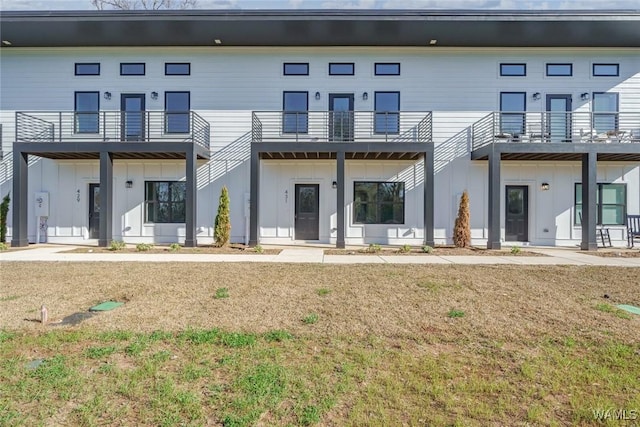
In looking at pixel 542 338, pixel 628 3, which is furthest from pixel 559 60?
pixel 542 338

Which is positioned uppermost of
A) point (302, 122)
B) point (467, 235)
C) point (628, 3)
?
point (628, 3)

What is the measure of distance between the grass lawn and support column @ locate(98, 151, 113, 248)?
18.3 ft

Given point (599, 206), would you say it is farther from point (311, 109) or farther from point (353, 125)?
point (311, 109)

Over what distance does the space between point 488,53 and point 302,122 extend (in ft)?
24.8

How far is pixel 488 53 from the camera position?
43.0 feet

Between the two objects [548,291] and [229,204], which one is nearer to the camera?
[548,291]

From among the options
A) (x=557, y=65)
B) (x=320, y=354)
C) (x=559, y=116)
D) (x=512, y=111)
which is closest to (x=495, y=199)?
(x=512, y=111)

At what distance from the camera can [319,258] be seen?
31.5 feet

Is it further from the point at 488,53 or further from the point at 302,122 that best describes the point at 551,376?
the point at 488,53

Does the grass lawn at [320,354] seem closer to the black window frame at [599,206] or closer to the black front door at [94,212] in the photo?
→ the black front door at [94,212]

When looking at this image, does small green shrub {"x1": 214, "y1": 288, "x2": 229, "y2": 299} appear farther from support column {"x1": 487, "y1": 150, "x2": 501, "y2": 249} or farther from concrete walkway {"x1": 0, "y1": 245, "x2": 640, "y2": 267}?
support column {"x1": 487, "y1": 150, "x2": 501, "y2": 249}

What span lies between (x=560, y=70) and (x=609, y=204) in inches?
215

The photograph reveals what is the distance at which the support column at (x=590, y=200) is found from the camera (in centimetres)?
1167

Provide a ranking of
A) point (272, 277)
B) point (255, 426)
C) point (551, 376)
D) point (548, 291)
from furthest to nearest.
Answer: point (272, 277), point (548, 291), point (551, 376), point (255, 426)
